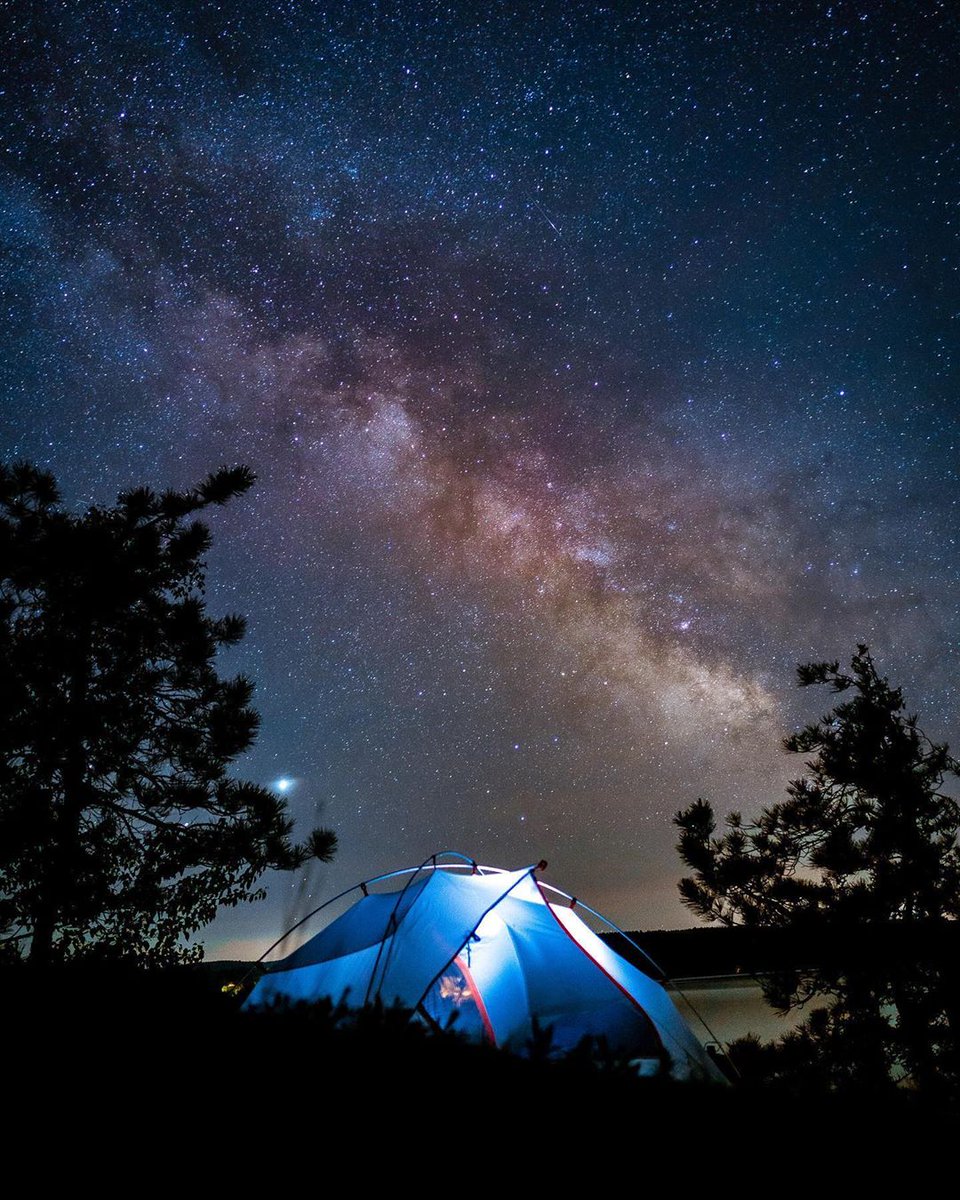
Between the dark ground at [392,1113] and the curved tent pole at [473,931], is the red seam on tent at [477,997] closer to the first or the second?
the curved tent pole at [473,931]

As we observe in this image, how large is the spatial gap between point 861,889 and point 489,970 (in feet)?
13.1

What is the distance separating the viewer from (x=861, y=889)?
6.25 m

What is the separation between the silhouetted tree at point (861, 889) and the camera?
581 cm

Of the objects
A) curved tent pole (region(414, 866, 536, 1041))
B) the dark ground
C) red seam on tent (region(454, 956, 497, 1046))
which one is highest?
curved tent pole (region(414, 866, 536, 1041))

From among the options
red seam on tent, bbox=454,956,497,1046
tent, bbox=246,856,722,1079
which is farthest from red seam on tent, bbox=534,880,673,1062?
red seam on tent, bbox=454,956,497,1046

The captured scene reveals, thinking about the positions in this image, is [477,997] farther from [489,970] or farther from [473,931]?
[473,931]

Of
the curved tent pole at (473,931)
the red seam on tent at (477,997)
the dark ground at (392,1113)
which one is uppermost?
the curved tent pole at (473,931)

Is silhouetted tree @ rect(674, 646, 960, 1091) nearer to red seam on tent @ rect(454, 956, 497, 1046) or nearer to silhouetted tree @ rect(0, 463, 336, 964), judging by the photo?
red seam on tent @ rect(454, 956, 497, 1046)

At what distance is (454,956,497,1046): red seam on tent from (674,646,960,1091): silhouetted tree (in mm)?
2451

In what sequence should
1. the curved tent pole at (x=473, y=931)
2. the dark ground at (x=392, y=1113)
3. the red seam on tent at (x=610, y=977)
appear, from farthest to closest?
the red seam on tent at (x=610, y=977)
the curved tent pole at (x=473, y=931)
the dark ground at (x=392, y=1113)

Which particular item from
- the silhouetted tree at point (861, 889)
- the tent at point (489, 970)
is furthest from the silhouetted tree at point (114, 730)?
the silhouetted tree at point (861, 889)

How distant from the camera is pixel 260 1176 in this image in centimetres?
224

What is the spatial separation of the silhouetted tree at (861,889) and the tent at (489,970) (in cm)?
133

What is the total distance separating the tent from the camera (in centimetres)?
555
